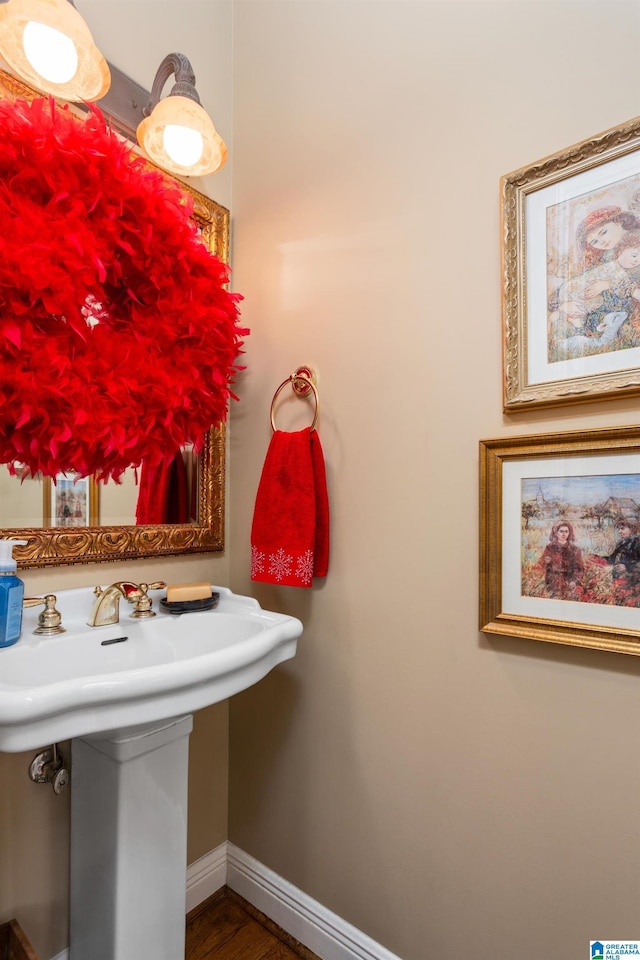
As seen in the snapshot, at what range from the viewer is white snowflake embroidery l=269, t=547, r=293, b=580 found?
4.10 ft

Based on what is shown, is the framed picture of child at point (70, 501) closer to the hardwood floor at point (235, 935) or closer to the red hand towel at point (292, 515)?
the red hand towel at point (292, 515)

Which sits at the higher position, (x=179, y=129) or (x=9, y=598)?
(x=179, y=129)

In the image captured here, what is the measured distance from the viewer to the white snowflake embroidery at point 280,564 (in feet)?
4.10

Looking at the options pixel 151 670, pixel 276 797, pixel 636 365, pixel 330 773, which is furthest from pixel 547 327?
pixel 276 797

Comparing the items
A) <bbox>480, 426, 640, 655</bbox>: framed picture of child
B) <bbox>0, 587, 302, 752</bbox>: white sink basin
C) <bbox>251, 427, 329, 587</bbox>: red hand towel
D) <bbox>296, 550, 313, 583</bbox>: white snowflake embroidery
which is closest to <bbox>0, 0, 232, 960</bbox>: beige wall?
<bbox>0, 587, 302, 752</bbox>: white sink basin

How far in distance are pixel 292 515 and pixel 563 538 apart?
2.04 ft

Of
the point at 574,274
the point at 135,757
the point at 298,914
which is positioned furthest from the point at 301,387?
the point at 298,914

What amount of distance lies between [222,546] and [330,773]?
0.69 m

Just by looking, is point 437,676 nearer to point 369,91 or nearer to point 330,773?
point 330,773

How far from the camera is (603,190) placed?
2.96 ft

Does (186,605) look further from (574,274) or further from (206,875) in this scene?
(574,274)

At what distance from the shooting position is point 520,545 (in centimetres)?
99

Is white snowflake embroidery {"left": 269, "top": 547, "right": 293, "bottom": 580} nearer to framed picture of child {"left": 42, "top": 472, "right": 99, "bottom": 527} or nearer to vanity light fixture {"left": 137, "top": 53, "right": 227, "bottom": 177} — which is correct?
framed picture of child {"left": 42, "top": 472, "right": 99, "bottom": 527}

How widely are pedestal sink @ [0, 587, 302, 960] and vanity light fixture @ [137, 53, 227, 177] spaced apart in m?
1.11
